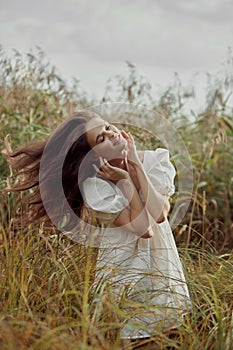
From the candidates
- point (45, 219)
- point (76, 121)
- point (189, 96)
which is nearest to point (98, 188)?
point (76, 121)

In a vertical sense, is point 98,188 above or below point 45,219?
above

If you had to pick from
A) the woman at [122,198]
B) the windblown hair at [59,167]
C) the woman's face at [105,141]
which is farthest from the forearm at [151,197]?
the windblown hair at [59,167]

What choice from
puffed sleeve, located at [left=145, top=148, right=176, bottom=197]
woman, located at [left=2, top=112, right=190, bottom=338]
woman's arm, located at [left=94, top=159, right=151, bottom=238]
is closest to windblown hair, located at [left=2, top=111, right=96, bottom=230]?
woman, located at [left=2, top=112, right=190, bottom=338]

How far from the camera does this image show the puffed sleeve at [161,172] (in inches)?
97.8

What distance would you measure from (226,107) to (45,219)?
271cm

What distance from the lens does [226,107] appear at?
5102 millimetres

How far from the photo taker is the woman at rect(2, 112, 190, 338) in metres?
2.33

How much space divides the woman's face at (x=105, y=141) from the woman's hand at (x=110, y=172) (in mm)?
38

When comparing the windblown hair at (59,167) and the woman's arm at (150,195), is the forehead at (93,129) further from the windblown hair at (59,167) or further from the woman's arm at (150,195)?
the woman's arm at (150,195)

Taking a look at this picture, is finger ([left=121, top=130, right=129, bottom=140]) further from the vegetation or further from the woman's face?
the vegetation

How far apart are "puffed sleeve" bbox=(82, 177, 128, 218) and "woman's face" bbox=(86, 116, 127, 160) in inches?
4.2

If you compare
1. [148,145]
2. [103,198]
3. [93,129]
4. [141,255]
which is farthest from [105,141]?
[148,145]

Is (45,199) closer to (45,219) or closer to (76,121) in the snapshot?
(45,219)

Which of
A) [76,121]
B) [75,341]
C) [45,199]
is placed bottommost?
[75,341]
